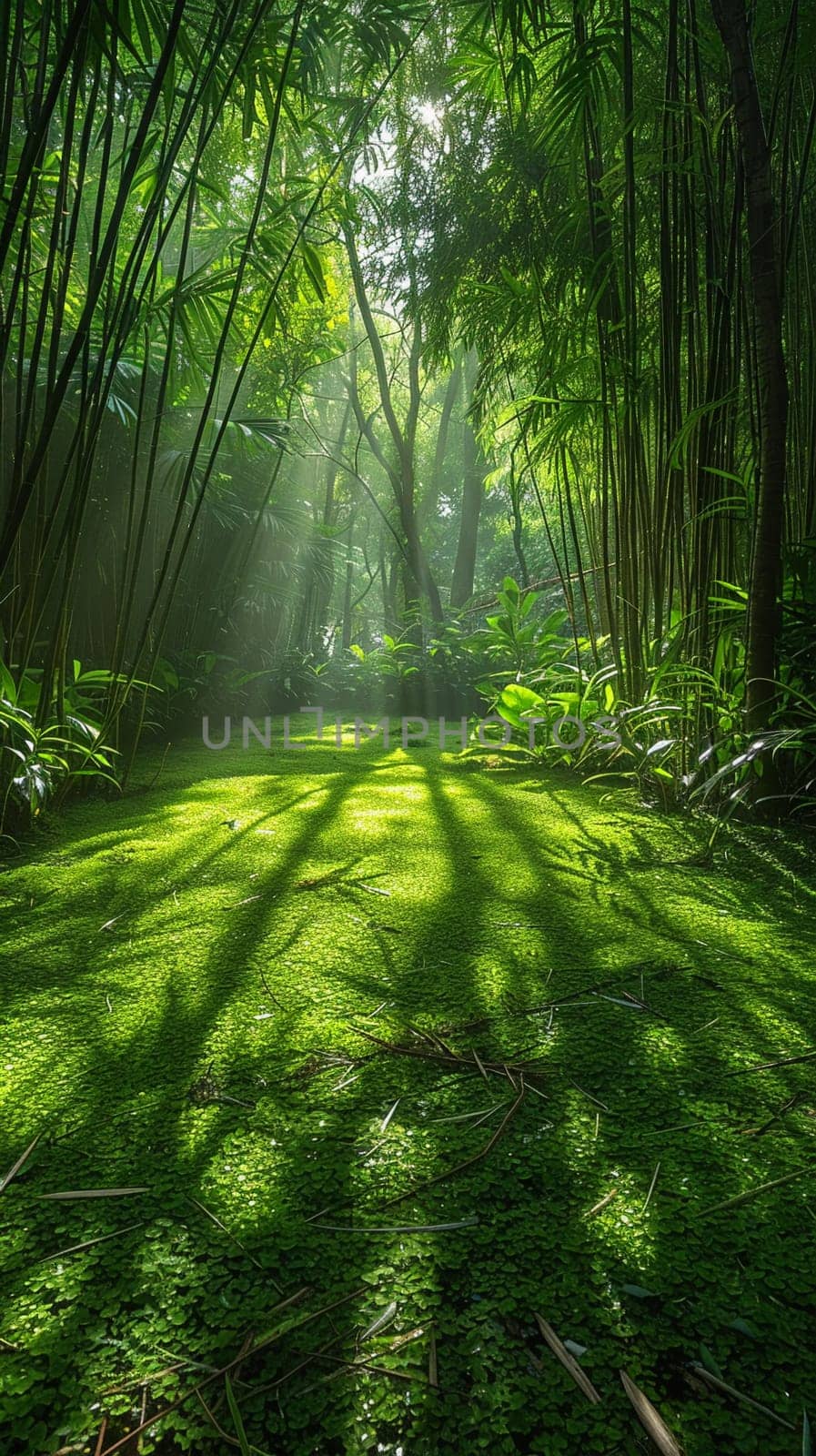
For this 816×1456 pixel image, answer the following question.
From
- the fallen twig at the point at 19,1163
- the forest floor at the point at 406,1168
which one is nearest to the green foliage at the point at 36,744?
the forest floor at the point at 406,1168

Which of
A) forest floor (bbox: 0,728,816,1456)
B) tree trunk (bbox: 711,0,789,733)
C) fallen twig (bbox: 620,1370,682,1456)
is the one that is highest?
tree trunk (bbox: 711,0,789,733)

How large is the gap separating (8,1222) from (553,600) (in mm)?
11351

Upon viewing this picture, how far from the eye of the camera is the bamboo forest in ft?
1.27

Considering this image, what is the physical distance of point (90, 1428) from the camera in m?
0.35

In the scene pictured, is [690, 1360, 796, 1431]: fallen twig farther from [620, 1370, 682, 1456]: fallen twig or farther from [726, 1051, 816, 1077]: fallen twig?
[726, 1051, 816, 1077]: fallen twig

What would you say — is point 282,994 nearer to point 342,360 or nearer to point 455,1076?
point 455,1076

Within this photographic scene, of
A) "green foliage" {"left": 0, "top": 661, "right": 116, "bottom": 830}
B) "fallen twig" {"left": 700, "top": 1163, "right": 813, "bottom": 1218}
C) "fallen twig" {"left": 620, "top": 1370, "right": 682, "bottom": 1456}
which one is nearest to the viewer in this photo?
"fallen twig" {"left": 620, "top": 1370, "right": 682, "bottom": 1456}

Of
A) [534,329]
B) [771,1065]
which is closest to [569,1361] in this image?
[771,1065]

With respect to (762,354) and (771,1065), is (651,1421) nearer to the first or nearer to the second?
(771,1065)

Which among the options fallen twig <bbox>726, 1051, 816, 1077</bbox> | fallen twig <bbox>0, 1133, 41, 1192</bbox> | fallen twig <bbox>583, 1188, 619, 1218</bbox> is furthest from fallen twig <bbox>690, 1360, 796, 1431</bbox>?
fallen twig <bbox>0, 1133, 41, 1192</bbox>

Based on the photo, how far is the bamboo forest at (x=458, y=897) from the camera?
1.27 ft

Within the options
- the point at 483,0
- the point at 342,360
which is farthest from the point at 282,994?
the point at 342,360

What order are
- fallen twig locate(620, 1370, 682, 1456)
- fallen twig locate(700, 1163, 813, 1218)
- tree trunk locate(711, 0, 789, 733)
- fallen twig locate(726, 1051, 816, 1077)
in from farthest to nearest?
tree trunk locate(711, 0, 789, 733)
fallen twig locate(726, 1051, 816, 1077)
fallen twig locate(700, 1163, 813, 1218)
fallen twig locate(620, 1370, 682, 1456)

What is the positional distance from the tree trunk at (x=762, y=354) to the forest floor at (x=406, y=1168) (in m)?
0.46
